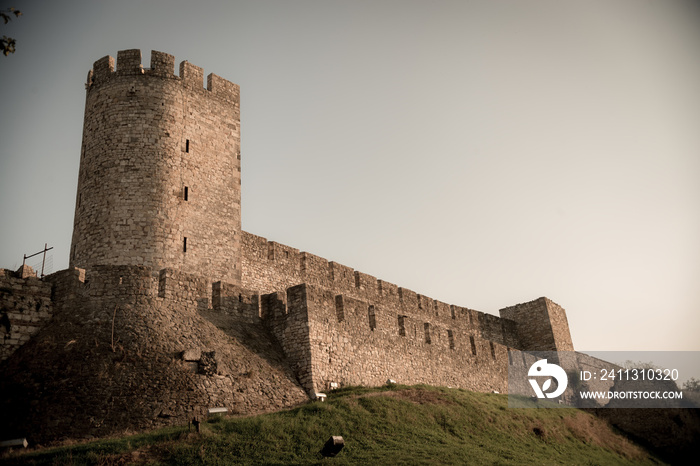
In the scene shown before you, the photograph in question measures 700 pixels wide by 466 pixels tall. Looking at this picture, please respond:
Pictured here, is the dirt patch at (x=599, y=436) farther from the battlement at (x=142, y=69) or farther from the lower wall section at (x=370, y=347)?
the battlement at (x=142, y=69)

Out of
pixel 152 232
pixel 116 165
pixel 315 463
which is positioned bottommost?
pixel 315 463

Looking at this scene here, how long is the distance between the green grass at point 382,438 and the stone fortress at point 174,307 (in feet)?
6.22

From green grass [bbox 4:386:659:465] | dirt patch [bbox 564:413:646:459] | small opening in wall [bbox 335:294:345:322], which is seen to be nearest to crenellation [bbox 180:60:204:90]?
small opening in wall [bbox 335:294:345:322]

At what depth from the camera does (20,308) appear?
65.3 feet

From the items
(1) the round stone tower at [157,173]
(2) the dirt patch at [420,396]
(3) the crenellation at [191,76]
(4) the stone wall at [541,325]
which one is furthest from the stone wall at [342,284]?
(3) the crenellation at [191,76]

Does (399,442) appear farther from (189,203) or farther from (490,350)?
(490,350)

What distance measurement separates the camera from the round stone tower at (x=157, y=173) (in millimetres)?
24359

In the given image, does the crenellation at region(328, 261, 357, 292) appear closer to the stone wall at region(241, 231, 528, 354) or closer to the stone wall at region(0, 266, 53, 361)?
the stone wall at region(241, 231, 528, 354)

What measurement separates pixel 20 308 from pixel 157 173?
7.51 meters

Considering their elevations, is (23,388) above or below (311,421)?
above

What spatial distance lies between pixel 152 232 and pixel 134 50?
8.25 metres

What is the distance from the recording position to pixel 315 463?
15.5 m

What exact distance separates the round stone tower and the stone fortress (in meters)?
0.06

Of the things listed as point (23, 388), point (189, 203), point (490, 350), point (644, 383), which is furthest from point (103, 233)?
point (644, 383)
